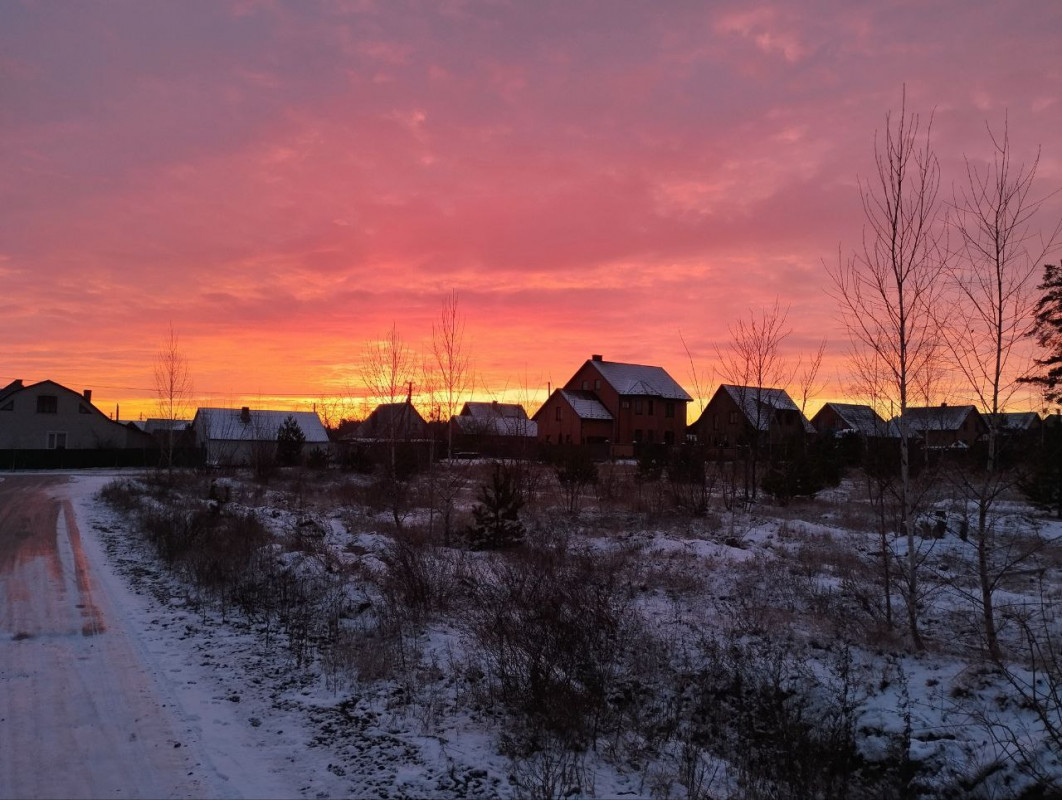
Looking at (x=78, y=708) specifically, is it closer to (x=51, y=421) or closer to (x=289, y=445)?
(x=289, y=445)

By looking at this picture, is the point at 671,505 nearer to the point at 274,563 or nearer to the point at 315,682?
the point at 274,563

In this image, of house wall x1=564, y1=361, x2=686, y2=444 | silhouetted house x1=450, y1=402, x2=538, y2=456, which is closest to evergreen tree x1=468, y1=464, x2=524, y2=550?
silhouetted house x1=450, y1=402, x2=538, y2=456

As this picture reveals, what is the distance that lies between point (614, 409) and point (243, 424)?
105ft

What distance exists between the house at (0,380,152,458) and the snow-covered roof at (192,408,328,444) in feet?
21.6

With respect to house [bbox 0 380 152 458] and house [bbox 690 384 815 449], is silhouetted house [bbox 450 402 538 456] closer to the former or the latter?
house [bbox 690 384 815 449]

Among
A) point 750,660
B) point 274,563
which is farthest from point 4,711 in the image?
point 750,660

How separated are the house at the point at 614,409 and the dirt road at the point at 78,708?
46092mm

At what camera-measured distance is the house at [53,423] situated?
4953 cm

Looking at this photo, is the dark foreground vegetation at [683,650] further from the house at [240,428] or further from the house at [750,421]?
the house at [240,428]

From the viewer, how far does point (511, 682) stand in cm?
575

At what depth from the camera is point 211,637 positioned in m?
7.23

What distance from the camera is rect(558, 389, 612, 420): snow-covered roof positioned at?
54438 millimetres

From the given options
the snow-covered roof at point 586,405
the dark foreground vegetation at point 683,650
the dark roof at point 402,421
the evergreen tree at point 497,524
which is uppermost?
the snow-covered roof at point 586,405

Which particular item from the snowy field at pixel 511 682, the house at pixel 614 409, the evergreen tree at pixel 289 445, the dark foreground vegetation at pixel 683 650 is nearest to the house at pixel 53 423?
the evergreen tree at pixel 289 445
